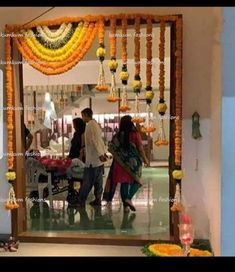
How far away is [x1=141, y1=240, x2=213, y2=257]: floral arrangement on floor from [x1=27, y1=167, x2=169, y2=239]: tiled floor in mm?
196

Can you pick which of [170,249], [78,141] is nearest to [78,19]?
[170,249]

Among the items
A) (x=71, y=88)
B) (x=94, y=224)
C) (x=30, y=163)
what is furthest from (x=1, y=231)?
(x=71, y=88)

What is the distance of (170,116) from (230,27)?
1.19m

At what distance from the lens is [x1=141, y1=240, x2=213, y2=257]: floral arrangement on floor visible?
289 centimetres

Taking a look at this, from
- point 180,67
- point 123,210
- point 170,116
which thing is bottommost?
point 123,210

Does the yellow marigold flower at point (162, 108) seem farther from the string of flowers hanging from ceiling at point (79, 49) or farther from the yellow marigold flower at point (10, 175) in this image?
the yellow marigold flower at point (10, 175)

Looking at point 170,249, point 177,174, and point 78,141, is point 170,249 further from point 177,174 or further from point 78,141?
point 78,141

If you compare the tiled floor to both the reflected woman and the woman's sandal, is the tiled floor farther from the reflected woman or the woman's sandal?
the reflected woman

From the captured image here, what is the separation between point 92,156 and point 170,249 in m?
2.29

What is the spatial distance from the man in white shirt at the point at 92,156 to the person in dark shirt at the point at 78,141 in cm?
35

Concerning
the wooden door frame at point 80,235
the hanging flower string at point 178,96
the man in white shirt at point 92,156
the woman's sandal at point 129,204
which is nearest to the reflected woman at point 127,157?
the woman's sandal at point 129,204

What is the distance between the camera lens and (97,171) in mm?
5277

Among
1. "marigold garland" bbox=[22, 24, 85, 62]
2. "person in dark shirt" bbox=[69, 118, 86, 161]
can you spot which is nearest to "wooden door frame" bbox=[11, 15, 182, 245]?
"marigold garland" bbox=[22, 24, 85, 62]

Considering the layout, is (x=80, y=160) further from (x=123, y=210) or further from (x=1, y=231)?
(x=1, y=231)
